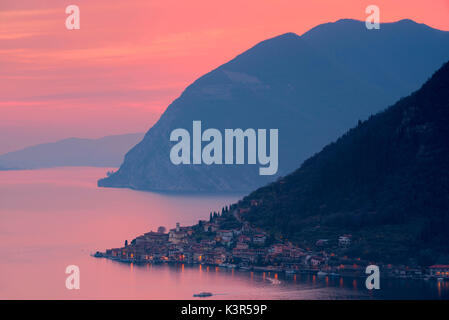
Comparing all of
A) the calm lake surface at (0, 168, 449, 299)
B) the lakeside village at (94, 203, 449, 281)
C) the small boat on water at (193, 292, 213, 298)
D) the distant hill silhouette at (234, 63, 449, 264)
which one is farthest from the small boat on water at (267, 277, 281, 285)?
the distant hill silhouette at (234, 63, 449, 264)

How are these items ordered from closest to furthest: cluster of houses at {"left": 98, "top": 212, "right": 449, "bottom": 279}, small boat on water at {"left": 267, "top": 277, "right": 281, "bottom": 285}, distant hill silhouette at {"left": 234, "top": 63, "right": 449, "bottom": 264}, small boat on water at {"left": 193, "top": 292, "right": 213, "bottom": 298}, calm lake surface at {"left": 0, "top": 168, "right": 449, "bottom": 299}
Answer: small boat on water at {"left": 193, "top": 292, "right": 213, "bottom": 298}, calm lake surface at {"left": 0, "top": 168, "right": 449, "bottom": 299}, small boat on water at {"left": 267, "top": 277, "right": 281, "bottom": 285}, cluster of houses at {"left": 98, "top": 212, "right": 449, "bottom": 279}, distant hill silhouette at {"left": 234, "top": 63, "right": 449, "bottom": 264}

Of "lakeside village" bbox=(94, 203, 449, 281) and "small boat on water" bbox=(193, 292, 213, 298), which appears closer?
"small boat on water" bbox=(193, 292, 213, 298)

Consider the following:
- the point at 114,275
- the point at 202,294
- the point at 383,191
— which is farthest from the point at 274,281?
the point at 383,191

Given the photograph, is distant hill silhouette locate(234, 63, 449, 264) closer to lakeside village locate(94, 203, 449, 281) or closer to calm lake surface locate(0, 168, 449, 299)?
lakeside village locate(94, 203, 449, 281)

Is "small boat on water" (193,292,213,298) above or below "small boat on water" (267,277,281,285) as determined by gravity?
below

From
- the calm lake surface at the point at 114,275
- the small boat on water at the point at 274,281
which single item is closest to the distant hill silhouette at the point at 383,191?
the small boat on water at the point at 274,281
